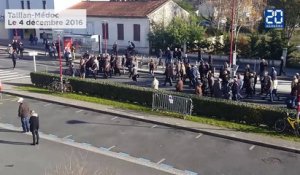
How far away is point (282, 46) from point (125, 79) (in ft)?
44.9

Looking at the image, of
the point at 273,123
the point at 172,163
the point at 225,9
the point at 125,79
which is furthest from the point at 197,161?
the point at 225,9

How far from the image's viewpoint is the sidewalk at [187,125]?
52.3 feet

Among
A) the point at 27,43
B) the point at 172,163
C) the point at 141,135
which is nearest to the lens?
the point at 172,163

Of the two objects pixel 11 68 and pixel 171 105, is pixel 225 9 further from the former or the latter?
pixel 171 105

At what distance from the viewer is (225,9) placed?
4366 centimetres

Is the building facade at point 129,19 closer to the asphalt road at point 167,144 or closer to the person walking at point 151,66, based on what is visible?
the person walking at point 151,66

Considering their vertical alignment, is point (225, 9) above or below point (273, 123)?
above

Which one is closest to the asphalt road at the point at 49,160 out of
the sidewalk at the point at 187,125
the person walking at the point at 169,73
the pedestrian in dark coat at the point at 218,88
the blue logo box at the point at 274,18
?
the sidewalk at the point at 187,125

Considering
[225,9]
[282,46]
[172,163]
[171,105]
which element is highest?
[225,9]

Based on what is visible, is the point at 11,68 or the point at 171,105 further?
the point at 11,68

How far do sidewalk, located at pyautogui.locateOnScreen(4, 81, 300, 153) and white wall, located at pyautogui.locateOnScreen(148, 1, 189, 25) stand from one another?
19412mm

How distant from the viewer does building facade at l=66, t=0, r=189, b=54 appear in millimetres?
40875

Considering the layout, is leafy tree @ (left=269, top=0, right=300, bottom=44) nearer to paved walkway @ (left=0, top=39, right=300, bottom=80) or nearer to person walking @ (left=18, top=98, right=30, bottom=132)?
paved walkway @ (left=0, top=39, right=300, bottom=80)
